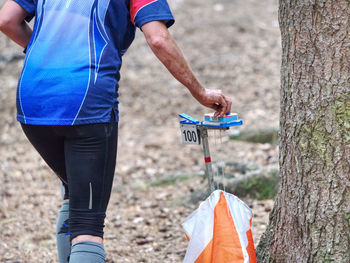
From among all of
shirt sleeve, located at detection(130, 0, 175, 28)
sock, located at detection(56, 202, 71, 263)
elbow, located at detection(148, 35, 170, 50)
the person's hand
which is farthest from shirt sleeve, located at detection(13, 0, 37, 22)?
sock, located at detection(56, 202, 71, 263)

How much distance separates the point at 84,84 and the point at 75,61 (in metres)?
0.10

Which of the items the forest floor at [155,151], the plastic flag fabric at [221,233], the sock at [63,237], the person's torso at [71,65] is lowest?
the forest floor at [155,151]

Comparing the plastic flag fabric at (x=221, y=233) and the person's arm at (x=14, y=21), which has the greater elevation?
the person's arm at (x=14, y=21)

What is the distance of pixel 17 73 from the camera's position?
27.4ft

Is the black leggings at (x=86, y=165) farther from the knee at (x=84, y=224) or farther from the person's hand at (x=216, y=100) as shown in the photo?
the person's hand at (x=216, y=100)

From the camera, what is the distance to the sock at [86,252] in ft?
7.29

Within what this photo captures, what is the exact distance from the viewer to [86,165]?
7.27 feet

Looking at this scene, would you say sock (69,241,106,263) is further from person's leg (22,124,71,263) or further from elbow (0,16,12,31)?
elbow (0,16,12,31)

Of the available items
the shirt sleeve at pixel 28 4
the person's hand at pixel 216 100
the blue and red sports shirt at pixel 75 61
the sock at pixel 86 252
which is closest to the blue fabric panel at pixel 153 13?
the blue and red sports shirt at pixel 75 61

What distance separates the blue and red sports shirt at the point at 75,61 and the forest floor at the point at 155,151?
3.69 feet

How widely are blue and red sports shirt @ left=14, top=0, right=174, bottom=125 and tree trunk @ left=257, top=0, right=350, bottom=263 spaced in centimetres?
59

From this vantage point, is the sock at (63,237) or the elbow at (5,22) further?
the sock at (63,237)

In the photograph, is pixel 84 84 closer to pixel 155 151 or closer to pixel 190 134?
pixel 190 134

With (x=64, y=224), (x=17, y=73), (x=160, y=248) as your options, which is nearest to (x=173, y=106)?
(x=17, y=73)
